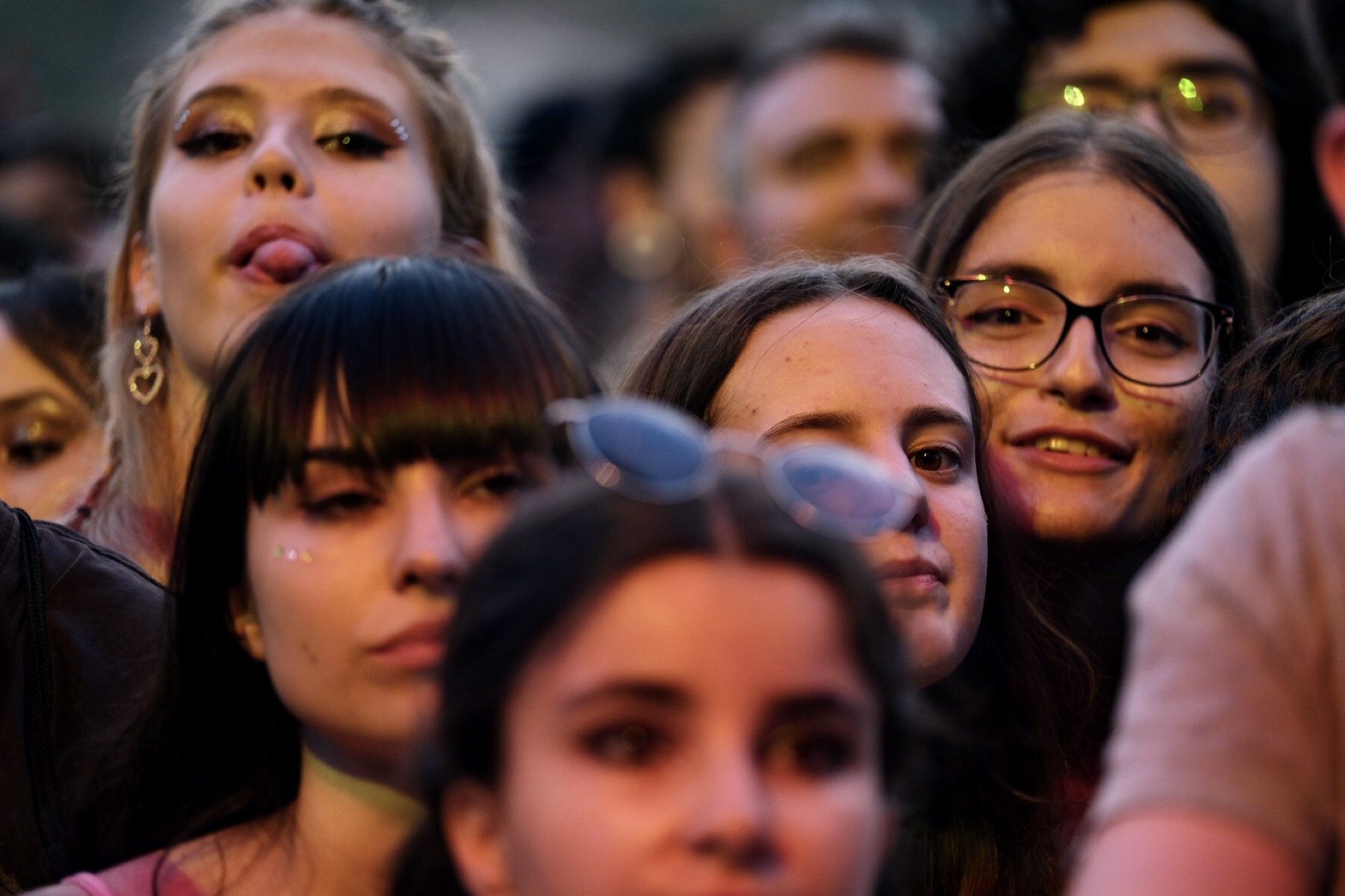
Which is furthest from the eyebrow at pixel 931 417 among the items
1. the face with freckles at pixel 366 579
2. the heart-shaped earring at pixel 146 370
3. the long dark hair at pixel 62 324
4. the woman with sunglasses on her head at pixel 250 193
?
the long dark hair at pixel 62 324

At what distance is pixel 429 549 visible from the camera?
230cm

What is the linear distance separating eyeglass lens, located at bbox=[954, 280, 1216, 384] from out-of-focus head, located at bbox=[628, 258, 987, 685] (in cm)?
37

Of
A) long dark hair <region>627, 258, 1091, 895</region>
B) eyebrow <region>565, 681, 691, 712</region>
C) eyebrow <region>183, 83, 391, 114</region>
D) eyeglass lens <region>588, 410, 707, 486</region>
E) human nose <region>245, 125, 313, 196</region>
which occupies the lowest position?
long dark hair <region>627, 258, 1091, 895</region>

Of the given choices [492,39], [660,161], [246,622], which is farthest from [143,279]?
[492,39]

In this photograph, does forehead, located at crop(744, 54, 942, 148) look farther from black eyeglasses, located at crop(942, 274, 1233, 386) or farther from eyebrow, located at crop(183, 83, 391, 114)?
eyebrow, located at crop(183, 83, 391, 114)

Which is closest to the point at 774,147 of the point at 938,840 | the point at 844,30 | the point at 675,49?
the point at 844,30

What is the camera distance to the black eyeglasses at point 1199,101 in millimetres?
4582

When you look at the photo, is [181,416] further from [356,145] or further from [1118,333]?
[1118,333]

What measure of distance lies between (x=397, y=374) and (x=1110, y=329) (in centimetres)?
156

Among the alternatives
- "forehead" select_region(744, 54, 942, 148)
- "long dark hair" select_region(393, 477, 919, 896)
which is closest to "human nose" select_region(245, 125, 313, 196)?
"long dark hair" select_region(393, 477, 919, 896)

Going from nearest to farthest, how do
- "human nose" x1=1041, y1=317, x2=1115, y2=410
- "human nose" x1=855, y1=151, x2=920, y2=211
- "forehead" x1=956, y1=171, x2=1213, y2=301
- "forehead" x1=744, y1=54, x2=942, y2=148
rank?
"human nose" x1=1041, y1=317, x2=1115, y2=410, "forehead" x1=956, y1=171, x2=1213, y2=301, "human nose" x1=855, y1=151, x2=920, y2=211, "forehead" x1=744, y1=54, x2=942, y2=148

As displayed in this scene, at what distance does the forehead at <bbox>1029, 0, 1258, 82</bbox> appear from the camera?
15.3ft

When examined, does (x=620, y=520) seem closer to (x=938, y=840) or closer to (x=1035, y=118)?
(x=938, y=840)

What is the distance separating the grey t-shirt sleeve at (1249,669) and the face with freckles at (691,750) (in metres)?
0.28
